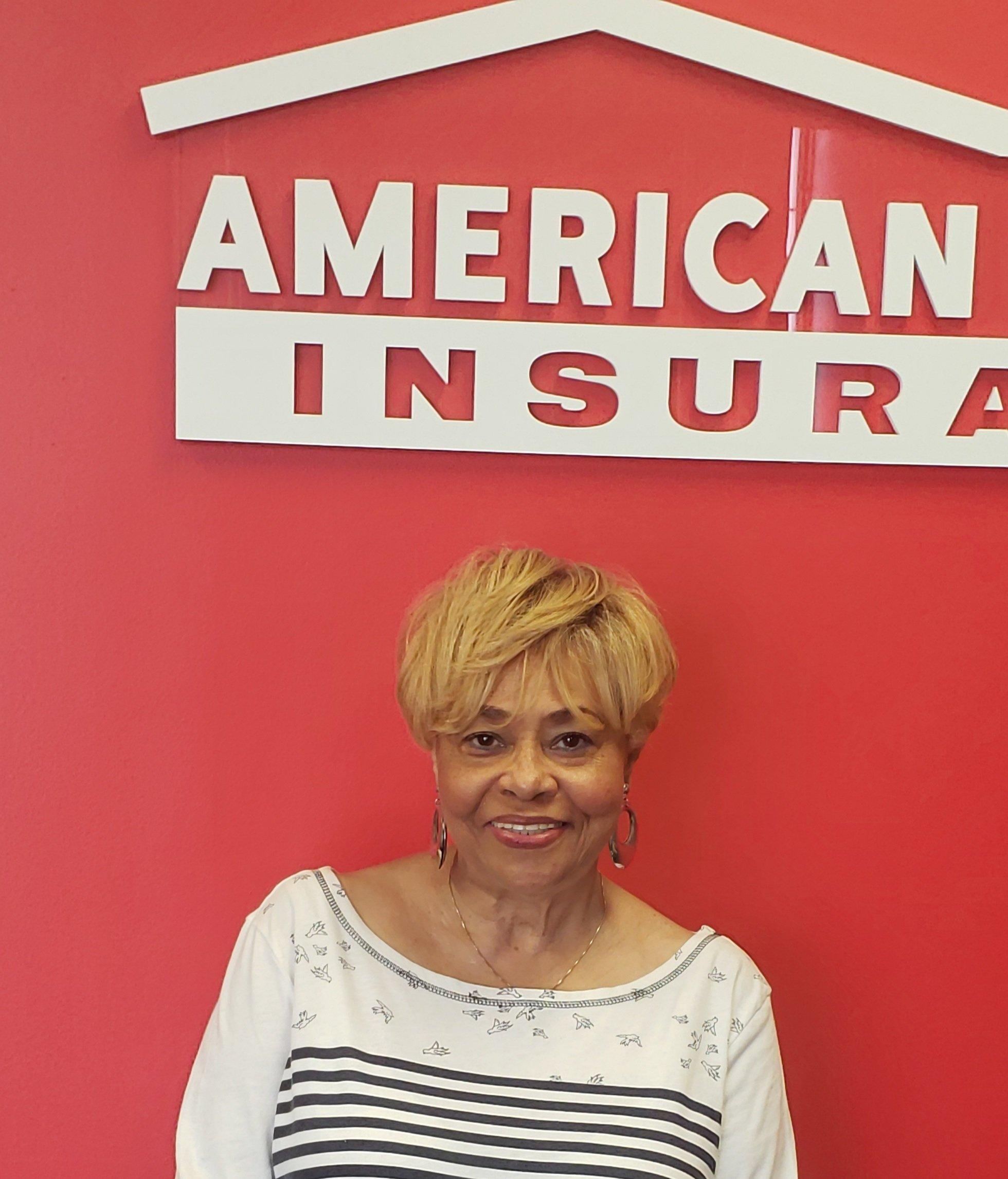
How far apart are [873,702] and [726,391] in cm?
49

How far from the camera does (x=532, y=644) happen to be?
1568mm

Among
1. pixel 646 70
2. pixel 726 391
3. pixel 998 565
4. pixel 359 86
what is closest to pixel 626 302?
pixel 726 391

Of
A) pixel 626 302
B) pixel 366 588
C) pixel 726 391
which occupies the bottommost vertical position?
pixel 366 588

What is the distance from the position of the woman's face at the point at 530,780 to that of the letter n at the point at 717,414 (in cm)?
49

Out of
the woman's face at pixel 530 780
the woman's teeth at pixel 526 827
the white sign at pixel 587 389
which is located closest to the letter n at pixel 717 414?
the white sign at pixel 587 389

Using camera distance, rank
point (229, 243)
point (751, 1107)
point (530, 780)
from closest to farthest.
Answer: point (530, 780)
point (751, 1107)
point (229, 243)

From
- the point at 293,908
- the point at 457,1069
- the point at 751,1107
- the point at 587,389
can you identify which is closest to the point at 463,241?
the point at 587,389

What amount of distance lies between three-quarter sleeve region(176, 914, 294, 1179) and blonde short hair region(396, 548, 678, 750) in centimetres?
34

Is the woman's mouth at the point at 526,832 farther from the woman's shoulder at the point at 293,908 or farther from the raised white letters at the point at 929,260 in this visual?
the raised white letters at the point at 929,260

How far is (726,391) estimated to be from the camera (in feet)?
6.04

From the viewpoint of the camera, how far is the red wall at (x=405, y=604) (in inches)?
71.3

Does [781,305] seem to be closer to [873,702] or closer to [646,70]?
[646,70]

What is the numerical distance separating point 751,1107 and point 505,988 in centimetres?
33

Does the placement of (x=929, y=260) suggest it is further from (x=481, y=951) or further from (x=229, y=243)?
(x=481, y=951)
